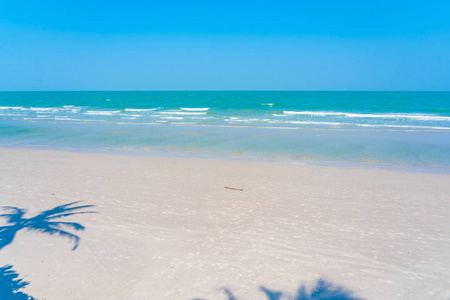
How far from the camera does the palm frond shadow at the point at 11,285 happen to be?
4152mm

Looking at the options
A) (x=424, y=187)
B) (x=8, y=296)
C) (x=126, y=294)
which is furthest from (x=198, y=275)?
(x=424, y=187)

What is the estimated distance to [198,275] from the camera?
467 centimetres

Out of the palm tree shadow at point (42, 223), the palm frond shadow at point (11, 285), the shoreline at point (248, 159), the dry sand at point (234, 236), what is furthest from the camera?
the shoreline at point (248, 159)

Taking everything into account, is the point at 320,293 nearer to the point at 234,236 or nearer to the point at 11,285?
the point at 234,236

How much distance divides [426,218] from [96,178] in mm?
9970

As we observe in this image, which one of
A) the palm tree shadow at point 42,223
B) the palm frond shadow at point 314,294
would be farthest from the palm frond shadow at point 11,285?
the palm frond shadow at point 314,294

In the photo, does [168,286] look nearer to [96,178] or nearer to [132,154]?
[96,178]

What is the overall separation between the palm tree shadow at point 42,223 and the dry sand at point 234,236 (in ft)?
0.60

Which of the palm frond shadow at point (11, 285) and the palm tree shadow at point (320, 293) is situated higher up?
the palm frond shadow at point (11, 285)

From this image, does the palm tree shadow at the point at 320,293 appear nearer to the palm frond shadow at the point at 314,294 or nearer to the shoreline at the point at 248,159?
the palm frond shadow at the point at 314,294

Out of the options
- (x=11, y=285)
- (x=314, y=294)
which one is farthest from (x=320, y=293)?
(x=11, y=285)

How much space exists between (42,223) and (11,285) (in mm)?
2197

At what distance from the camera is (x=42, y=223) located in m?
6.40

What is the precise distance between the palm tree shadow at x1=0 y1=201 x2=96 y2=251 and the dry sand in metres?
0.18
